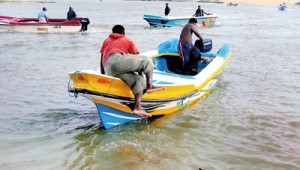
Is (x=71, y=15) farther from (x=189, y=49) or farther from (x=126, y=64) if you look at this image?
(x=126, y=64)

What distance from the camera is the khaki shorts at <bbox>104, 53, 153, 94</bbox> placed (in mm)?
5707

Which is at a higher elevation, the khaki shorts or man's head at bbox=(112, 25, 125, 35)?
man's head at bbox=(112, 25, 125, 35)

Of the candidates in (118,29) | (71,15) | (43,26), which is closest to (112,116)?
(118,29)

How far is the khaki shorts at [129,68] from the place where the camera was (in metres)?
5.71

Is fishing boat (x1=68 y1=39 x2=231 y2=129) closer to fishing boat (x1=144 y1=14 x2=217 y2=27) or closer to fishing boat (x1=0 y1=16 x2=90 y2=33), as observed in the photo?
fishing boat (x1=0 y1=16 x2=90 y2=33)

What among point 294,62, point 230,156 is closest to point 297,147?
point 230,156

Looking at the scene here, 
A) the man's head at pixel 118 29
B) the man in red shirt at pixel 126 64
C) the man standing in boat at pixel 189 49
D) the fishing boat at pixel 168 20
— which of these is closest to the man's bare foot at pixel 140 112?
the man in red shirt at pixel 126 64

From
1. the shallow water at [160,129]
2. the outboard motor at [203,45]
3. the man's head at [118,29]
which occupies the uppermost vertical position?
the man's head at [118,29]

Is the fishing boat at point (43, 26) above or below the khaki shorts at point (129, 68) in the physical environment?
below

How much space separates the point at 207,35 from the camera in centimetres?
2131

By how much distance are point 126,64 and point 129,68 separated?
8 cm

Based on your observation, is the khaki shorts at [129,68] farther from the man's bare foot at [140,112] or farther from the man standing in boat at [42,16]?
the man standing in boat at [42,16]

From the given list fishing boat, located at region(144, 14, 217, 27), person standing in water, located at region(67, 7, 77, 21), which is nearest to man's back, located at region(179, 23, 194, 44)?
person standing in water, located at region(67, 7, 77, 21)

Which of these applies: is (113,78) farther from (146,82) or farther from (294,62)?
(294,62)
